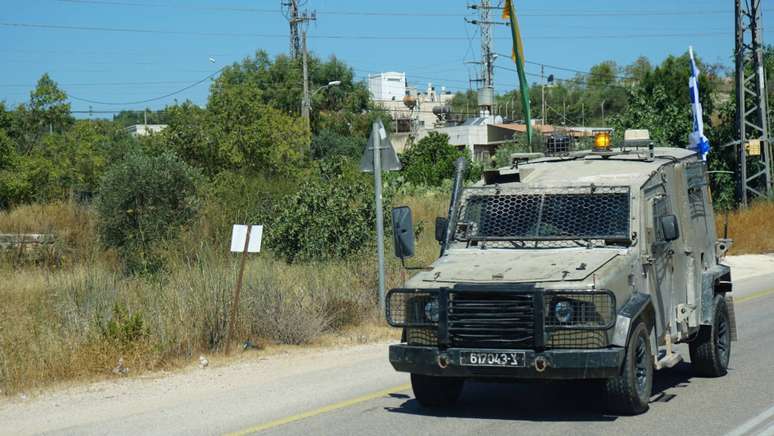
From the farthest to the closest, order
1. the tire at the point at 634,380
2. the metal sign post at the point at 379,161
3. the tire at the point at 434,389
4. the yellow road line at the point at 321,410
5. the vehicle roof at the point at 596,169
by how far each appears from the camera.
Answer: the metal sign post at the point at 379,161 → the vehicle roof at the point at 596,169 → the tire at the point at 434,389 → the yellow road line at the point at 321,410 → the tire at the point at 634,380

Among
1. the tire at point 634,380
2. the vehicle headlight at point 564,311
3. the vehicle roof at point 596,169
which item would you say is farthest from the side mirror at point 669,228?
the vehicle headlight at point 564,311

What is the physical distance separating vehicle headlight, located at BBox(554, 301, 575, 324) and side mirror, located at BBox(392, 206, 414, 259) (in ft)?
6.98

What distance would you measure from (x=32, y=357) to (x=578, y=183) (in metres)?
6.50

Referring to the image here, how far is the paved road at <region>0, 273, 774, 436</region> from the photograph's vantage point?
8.57 metres

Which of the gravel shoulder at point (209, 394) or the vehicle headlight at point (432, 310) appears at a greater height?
the vehicle headlight at point (432, 310)

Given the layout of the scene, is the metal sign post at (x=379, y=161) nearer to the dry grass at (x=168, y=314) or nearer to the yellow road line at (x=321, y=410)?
the dry grass at (x=168, y=314)

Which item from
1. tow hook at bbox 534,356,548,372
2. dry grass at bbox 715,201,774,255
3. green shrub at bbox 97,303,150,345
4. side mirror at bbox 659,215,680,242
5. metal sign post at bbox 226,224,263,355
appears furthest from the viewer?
dry grass at bbox 715,201,774,255

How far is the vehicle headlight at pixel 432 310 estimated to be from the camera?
28.2 feet

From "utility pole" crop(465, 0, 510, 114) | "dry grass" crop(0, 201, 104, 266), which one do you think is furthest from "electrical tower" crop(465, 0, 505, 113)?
"dry grass" crop(0, 201, 104, 266)

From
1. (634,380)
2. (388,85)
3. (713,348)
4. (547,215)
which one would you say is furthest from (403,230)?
(388,85)

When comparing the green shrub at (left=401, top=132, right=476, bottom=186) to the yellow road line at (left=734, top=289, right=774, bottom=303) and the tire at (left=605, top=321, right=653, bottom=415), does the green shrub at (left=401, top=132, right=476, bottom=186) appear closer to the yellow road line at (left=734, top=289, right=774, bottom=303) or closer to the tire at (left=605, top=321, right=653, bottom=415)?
the yellow road line at (left=734, top=289, right=774, bottom=303)

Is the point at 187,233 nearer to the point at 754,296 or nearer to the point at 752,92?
the point at 754,296

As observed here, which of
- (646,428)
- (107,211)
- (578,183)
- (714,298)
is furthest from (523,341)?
(107,211)

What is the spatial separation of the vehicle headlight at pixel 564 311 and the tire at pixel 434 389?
160 cm
